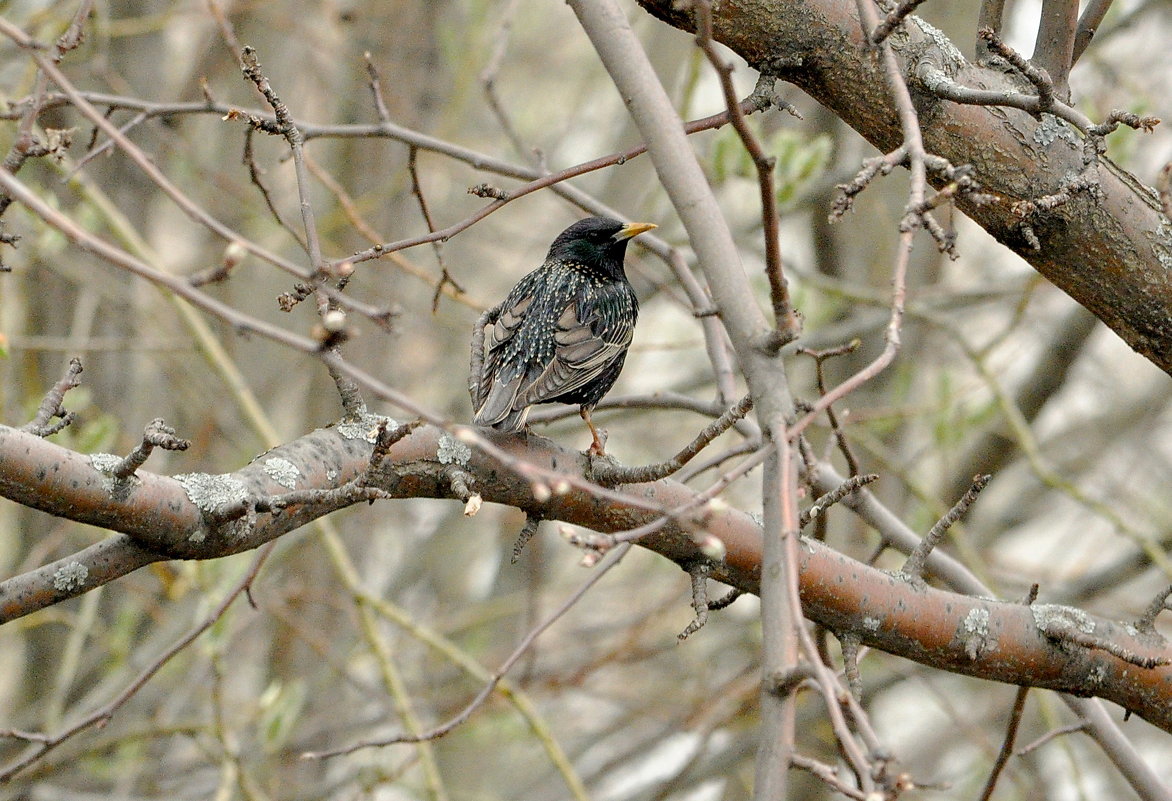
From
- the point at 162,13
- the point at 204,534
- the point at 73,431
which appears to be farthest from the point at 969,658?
the point at 162,13

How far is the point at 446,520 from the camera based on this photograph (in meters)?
7.89

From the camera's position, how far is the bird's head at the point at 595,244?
13.9 ft

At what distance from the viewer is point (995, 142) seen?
2.62 m

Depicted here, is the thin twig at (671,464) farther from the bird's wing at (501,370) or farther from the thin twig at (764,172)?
the bird's wing at (501,370)

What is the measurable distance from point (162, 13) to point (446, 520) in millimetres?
3511

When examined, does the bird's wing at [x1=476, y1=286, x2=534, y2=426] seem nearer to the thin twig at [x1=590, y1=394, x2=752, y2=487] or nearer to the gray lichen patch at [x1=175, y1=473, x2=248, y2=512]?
the thin twig at [x1=590, y1=394, x2=752, y2=487]

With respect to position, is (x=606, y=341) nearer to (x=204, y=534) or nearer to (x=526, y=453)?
(x=526, y=453)

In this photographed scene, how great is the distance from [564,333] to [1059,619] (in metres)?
1.64

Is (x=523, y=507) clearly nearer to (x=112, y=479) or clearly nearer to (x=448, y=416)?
(x=112, y=479)

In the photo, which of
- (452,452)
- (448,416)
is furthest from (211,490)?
(448,416)

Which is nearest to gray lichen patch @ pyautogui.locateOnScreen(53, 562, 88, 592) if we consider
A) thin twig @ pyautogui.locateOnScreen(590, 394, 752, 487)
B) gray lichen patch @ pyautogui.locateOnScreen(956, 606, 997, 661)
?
thin twig @ pyautogui.locateOnScreen(590, 394, 752, 487)

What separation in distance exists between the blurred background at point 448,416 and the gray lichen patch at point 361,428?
1.69 m

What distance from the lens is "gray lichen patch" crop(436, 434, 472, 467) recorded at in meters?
2.44

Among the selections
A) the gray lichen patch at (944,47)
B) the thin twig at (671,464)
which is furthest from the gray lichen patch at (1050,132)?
the thin twig at (671,464)
